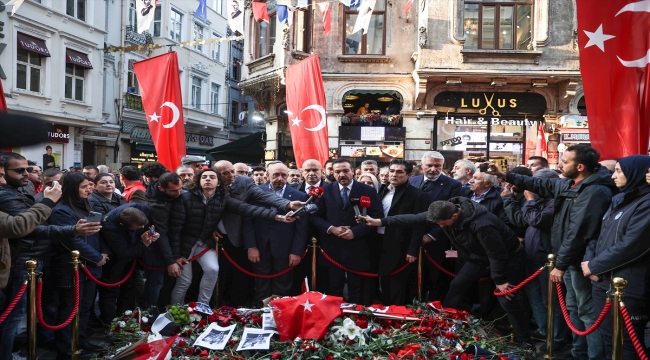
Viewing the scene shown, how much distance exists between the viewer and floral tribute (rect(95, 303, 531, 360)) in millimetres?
4652

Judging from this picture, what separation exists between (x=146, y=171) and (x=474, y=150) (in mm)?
12494

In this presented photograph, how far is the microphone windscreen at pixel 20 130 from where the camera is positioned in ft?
5.43

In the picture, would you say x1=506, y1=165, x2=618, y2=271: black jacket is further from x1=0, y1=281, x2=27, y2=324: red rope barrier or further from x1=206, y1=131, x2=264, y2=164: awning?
x1=206, y1=131, x2=264, y2=164: awning

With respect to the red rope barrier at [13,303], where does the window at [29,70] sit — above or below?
above

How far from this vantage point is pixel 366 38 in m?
17.2

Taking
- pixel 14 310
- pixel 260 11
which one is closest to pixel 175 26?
pixel 260 11

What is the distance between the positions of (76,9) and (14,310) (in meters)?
21.4

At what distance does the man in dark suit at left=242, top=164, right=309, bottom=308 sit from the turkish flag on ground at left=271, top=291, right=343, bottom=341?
128cm

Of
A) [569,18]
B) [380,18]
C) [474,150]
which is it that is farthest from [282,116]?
[569,18]

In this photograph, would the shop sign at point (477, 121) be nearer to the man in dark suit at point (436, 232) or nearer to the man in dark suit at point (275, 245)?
the man in dark suit at point (436, 232)

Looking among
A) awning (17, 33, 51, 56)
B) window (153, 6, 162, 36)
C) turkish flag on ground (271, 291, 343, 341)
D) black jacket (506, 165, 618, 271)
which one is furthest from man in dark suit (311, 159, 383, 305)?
window (153, 6, 162, 36)

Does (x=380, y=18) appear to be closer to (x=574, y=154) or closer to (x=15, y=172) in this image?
(x=574, y=154)

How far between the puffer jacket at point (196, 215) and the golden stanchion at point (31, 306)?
71.6 inches

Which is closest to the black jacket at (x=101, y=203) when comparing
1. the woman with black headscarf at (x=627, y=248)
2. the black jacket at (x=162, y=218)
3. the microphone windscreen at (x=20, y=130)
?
the black jacket at (x=162, y=218)
